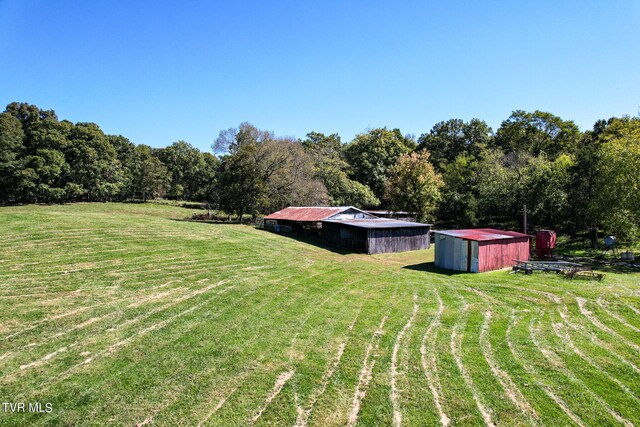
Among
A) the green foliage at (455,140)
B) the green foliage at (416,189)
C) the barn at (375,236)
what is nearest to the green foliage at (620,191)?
the barn at (375,236)

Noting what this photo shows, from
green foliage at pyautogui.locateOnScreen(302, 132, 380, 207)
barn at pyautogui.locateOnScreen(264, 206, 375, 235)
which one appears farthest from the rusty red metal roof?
green foliage at pyautogui.locateOnScreen(302, 132, 380, 207)

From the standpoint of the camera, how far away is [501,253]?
83.9 ft

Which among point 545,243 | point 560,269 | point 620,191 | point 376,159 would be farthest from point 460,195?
point 560,269

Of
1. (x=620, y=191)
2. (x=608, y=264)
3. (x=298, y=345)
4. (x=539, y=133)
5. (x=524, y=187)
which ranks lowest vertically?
(x=298, y=345)

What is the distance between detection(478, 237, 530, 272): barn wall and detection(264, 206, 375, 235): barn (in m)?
18.1

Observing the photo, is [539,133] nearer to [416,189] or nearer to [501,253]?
[416,189]

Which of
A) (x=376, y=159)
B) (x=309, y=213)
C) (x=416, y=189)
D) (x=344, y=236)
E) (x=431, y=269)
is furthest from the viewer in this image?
(x=376, y=159)

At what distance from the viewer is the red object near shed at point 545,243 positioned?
2956 cm

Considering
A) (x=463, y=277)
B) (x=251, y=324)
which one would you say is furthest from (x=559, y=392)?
(x=463, y=277)

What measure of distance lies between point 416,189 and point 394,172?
5.01m

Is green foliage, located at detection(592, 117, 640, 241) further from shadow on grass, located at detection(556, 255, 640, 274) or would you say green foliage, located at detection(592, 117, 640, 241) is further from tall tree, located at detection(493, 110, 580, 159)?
tall tree, located at detection(493, 110, 580, 159)

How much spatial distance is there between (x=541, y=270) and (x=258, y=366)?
21.6 metres

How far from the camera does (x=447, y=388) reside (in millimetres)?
8508

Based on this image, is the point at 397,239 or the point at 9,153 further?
the point at 9,153
